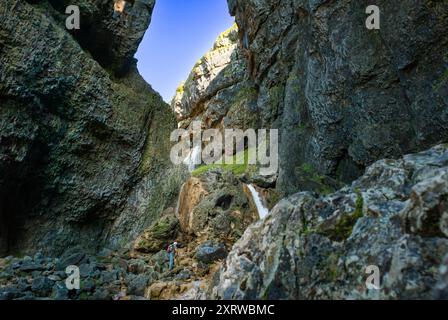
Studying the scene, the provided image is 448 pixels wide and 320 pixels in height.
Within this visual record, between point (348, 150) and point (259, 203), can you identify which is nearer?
point (348, 150)

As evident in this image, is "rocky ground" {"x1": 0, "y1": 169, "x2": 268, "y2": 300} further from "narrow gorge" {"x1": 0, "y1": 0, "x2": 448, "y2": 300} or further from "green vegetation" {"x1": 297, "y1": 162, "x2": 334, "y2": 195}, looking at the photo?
"green vegetation" {"x1": 297, "y1": 162, "x2": 334, "y2": 195}

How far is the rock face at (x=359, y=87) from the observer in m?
18.1

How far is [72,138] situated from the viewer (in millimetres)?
28766

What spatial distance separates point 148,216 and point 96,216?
4665 millimetres

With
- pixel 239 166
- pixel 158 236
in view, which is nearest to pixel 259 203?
pixel 158 236

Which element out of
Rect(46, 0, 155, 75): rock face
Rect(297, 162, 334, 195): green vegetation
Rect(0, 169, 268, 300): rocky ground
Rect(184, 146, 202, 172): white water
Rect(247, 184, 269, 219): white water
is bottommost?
Rect(0, 169, 268, 300): rocky ground

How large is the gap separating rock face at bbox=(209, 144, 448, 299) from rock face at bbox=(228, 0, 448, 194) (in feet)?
28.4

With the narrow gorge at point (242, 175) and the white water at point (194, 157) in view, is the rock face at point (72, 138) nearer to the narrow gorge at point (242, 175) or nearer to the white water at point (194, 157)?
the narrow gorge at point (242, 175)

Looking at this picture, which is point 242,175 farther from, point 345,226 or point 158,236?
point 345,226

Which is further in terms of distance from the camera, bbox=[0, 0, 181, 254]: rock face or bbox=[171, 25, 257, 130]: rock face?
bbox=[171, 25, 257, 130]: rock face

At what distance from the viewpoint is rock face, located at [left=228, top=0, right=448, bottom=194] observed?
1808 cm

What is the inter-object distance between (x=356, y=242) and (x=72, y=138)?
85.2ft

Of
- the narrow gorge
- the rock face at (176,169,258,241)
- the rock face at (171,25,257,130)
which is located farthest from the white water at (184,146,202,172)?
the rock face at (176,169,258,241)
